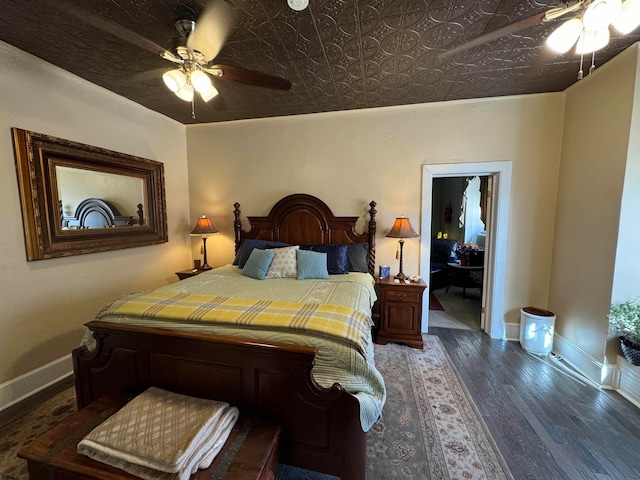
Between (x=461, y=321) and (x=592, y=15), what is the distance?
3.12 metres

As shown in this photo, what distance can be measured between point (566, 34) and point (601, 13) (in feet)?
0.70

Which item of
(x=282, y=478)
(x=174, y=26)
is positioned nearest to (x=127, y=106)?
(x=174, y=26)

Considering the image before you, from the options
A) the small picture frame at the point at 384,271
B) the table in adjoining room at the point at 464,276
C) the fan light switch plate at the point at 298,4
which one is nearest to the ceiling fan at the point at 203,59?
the fan light switch plate at the point at 298,4

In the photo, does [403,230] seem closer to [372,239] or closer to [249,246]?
[372,239]

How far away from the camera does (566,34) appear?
153 cm

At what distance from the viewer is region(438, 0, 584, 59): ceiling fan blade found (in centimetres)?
141

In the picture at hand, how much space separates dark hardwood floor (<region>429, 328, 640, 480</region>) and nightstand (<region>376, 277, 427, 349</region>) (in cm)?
44

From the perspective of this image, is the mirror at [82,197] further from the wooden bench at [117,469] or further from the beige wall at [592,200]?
the beige wall at [592,200]

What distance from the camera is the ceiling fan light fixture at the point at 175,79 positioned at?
165 centimetres

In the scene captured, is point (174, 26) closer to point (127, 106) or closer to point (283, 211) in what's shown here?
point (127, 106)

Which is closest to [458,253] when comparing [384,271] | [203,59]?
[384,271]

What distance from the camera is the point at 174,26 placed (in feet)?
5.77

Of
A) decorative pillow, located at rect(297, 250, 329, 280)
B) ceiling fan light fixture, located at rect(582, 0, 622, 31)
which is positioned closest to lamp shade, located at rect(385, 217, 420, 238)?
decorative pillow, located at rect(297, 250, 329, 280)

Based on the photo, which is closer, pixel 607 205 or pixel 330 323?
pixel 330 323
